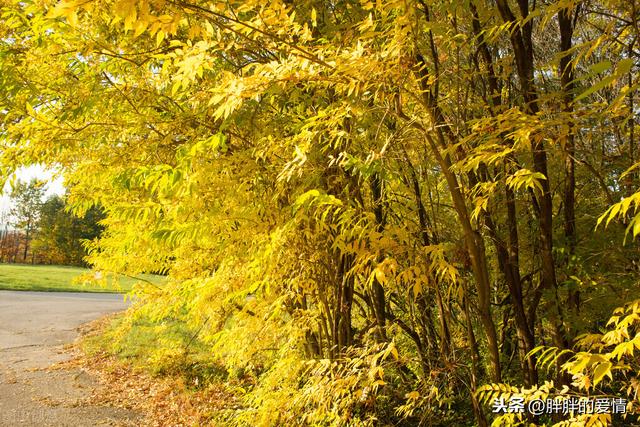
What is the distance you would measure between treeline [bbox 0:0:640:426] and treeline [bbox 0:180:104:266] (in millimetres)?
27946

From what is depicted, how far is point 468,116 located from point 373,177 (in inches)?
33.0

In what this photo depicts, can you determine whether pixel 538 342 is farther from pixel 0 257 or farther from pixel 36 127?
pixel 0 257

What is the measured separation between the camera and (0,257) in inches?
1407

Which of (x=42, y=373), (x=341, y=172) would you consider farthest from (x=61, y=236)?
(x=341, y=172)

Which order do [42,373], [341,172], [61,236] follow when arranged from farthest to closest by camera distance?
[61,236] → [42,373] → [341,172]

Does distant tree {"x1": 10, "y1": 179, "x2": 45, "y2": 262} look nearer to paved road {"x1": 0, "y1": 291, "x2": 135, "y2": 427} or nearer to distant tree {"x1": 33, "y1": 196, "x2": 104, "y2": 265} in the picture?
distant tree {"x1": 33, "y1": 196, "x2": 104, "y2": 265}

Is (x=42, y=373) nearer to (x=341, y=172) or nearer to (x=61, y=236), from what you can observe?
(x=341, y=172)

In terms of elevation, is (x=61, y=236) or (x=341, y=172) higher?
(x=61, y=236)

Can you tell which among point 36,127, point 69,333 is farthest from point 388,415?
point 69,333

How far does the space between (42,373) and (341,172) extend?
5998mm

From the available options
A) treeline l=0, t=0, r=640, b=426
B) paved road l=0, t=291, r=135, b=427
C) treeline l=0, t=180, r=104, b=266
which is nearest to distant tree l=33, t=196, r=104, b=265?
treeline l=0, t=180, r=104, b=266

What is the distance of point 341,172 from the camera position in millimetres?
2539

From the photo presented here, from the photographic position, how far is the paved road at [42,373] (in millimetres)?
4840

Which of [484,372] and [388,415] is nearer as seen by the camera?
[388,415]
